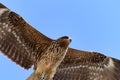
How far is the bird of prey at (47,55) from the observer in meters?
15.3

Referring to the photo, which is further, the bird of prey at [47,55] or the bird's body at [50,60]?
the bird of prey at [47,55]

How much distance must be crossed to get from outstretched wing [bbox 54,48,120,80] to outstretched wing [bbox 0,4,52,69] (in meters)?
1.22

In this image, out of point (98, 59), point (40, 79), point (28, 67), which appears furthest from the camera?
point (98, 59)

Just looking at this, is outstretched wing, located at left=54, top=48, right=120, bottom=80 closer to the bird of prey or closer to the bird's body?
the bird of prey

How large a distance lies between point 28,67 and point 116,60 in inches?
136

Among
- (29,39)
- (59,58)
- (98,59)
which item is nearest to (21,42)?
(29,39)

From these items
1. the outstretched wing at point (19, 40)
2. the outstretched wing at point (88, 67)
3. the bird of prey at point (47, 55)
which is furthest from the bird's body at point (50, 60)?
the outstretched wing at point (88, 67)

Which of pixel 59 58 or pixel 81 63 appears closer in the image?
pixel 59 58

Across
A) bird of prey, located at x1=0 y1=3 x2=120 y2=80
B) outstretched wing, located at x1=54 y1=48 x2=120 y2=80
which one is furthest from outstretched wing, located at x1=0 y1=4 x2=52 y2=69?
outstretched wing, located at x1=54 y1=48 x2=120 y2=80

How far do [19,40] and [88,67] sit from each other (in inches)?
111

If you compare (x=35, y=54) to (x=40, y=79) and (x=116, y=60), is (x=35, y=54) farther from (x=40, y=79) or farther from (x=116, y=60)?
(x=116, y=60)

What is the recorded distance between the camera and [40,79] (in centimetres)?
1420

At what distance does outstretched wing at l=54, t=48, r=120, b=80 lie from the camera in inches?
642

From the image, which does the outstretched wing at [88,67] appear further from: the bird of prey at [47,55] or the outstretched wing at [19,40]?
the outstretched wing at [19,40]
